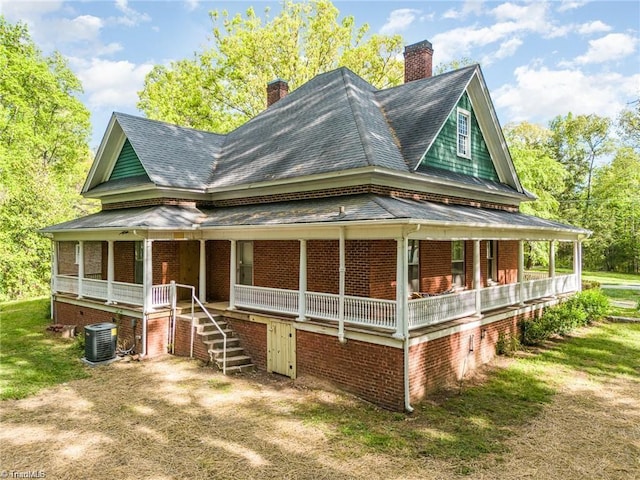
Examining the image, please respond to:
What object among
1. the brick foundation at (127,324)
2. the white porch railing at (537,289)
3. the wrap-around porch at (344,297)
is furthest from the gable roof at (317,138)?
the brick foundation at (127,324)

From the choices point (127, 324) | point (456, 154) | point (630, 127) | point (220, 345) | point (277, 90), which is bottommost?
point (220, 345)

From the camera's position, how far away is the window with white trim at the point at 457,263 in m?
14.8

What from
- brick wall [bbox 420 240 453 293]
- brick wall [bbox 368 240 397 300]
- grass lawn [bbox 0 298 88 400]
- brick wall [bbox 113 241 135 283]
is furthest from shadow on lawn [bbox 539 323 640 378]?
brick wall [bbox 113 241 135 283]

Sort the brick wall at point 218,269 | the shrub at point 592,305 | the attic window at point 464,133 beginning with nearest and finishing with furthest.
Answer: the brick wall at point 218,269 < the attic window at point 464,133 < the shrub at point 592,305

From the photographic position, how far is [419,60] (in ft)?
60.6

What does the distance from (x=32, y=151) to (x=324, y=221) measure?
3112cm

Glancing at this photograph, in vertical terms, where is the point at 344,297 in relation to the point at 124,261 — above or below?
below

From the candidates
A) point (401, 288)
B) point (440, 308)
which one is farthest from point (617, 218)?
point (401, 288)

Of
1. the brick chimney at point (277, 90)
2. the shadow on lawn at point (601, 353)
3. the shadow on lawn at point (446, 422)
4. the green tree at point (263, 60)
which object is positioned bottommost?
the shadow on lawn at point (446, 422)

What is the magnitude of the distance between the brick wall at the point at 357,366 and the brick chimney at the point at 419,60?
42.2 ft

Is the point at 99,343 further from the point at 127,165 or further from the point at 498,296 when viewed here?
the point at 498,296

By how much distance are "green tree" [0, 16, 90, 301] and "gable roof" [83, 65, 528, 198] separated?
38.5ft

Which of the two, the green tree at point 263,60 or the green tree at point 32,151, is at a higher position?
the green tree at point 263,60

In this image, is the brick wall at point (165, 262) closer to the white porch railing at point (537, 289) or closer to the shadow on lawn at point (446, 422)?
the shadow on lawn at point (446, 422)
